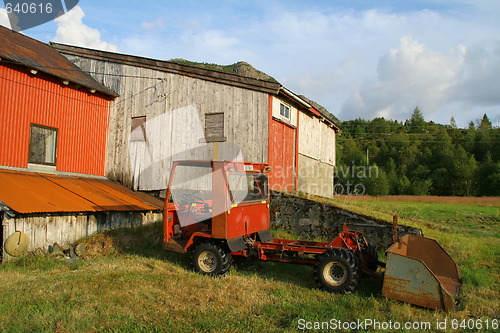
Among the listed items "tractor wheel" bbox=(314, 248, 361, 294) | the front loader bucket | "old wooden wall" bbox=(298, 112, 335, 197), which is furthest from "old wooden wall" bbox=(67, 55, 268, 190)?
the front loader bucket

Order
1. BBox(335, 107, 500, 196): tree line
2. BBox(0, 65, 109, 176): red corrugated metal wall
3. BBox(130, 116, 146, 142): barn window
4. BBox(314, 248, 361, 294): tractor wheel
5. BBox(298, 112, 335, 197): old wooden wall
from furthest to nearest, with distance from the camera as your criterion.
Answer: BBox(335, 107, 500, 196): tree line → BBox(298, 112, 335, 197): old wooden wall → BBox(130, 116, 146, 142): barn window → BBox(0, 65, 109, 176): red corrugated metal wall → BBox(314, 248, 361, 294): tractor wheel

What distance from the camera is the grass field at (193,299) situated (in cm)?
520

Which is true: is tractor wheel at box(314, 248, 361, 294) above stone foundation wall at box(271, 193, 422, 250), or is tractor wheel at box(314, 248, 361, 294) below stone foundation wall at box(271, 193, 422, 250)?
below

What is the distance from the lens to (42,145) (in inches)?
507

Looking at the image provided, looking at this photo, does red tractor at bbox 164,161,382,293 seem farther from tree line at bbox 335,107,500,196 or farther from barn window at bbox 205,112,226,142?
tree line at bbox 335,107,500,196

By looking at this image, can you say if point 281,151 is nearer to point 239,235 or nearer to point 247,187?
point 247,187

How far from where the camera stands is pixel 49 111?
517 inches

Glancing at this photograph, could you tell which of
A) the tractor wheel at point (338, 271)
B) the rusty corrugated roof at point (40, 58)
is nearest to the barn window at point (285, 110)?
the rusty corrugated roof at point (40, 58)

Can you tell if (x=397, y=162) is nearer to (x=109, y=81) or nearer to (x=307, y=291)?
(x=109, y=81)

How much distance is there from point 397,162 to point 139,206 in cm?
6552

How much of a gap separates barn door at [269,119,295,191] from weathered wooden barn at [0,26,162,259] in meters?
4.28

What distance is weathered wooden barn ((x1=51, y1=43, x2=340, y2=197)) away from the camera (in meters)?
12.8

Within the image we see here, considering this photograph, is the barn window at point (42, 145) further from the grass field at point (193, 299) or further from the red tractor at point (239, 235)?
the red tractor at point (239, 235)

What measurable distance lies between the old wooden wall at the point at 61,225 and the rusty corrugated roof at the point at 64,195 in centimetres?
34
